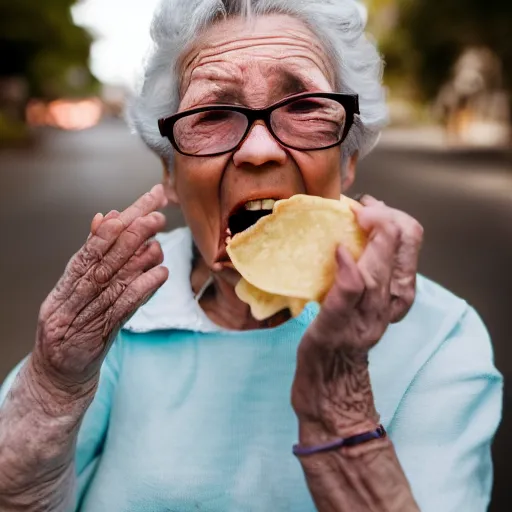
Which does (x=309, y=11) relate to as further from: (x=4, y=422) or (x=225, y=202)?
(x=4, y=422)

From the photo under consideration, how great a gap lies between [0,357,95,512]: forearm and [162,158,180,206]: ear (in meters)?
0.66

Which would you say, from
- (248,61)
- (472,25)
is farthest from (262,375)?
(472,25)

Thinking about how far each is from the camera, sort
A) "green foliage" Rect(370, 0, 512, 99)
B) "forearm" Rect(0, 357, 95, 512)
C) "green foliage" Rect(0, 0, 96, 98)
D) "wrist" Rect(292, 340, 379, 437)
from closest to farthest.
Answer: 1. "wrist" Rect(292, 340, 379, 437)
2. "forearm" Rect(0, 357, 95, 512)
3. "green foliage" Rect(370, 0, 512, 99)
4. "green foliage" Rect(0, 0, 96, 98)

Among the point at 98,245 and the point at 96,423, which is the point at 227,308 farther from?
the point at 98,245

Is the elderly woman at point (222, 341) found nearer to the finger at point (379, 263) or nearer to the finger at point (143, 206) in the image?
the finger at point (143, 206)

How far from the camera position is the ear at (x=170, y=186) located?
7.06 feet

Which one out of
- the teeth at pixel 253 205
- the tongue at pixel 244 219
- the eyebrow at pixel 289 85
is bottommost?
the tongue at pixel 244 219

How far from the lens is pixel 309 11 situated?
6.37 ft

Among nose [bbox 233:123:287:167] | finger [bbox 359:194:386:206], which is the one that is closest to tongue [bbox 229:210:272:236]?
nose [bbox 233:123:287:167]

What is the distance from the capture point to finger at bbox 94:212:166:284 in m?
1.57

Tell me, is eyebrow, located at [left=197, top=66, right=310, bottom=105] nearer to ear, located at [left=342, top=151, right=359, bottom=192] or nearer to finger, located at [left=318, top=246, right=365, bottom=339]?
ear, located at [left=342, top=151, right=359, bottom=192]

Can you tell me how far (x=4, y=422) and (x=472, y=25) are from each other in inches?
896

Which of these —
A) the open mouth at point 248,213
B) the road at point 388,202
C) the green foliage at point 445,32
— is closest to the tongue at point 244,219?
the open mouth at point 248,213

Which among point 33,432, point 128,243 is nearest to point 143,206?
point 128,243
